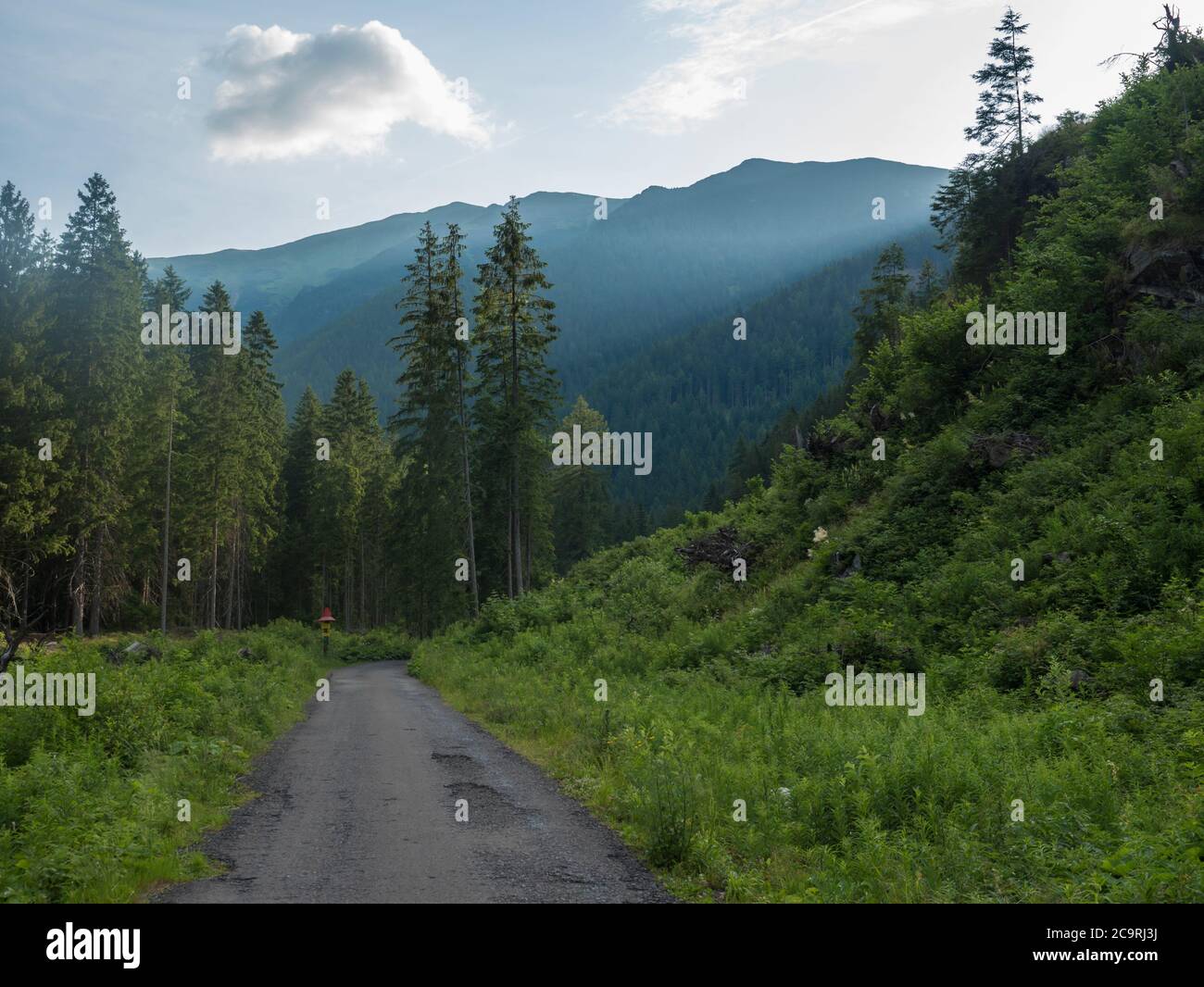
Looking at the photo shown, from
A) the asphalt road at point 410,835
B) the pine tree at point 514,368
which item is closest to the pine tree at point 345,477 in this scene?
the pine tree at point 514,368

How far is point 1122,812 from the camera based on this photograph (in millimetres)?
7605

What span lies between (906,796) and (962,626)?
752 cm

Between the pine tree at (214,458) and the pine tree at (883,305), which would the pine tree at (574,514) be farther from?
the pine tree at (214,458)

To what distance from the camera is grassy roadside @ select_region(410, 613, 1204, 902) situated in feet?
21.9

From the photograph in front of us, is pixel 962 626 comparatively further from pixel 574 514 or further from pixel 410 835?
pixel 574 514

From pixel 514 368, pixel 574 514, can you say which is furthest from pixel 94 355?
pixel 574 514

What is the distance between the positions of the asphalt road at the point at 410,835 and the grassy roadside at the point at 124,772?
0.48m

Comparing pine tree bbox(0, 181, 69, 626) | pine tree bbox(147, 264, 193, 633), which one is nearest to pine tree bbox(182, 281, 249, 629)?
pine tree bbox(147, 264, 193, 633)

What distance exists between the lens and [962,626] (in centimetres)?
1538

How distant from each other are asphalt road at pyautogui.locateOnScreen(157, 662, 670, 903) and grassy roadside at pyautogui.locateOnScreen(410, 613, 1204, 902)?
0.58 m

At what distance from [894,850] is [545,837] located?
3.77 m

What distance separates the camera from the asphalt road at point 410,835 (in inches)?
284
